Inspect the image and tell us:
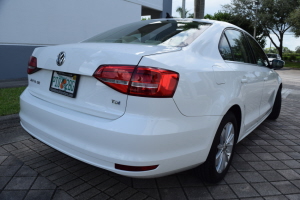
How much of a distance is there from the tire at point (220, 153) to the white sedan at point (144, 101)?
0.03ft

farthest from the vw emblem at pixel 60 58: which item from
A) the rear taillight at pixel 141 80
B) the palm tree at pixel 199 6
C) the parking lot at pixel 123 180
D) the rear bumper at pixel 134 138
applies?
the palm tree at pixel 199 6

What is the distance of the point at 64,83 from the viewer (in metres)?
2.30

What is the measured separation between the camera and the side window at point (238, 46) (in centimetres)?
306

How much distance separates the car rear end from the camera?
75.0 inches

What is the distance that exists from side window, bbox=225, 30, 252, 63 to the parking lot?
1.21m

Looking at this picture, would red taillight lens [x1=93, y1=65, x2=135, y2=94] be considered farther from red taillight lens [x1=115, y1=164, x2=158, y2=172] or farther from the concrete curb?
the concrete curb

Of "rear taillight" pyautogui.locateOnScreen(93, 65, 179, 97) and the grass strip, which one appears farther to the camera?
the grass strip

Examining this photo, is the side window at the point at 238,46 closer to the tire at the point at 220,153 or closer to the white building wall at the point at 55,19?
the tire at the point at 220,153

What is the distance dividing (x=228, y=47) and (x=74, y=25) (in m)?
8.28

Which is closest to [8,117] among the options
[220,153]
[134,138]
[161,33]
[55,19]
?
[161,33]

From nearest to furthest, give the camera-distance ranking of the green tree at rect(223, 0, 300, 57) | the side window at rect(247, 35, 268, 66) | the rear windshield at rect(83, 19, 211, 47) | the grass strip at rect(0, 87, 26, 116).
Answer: the rear windshield at rect(83, 19, 211, 47) < the side window at rect(247, 35, 268, 66) < the grass strip at rect(0, 87, 26, 116) < the green tree at rect(223, 0, 300, 57)

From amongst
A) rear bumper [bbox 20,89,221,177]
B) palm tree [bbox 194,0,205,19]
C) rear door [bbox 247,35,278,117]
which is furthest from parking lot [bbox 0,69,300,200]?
palm tree [bbox 194,0,205,19]

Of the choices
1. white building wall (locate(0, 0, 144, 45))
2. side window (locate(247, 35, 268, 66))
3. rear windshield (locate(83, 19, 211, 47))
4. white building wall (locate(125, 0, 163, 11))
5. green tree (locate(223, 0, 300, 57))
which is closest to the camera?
rear windshield (locate(83, 19, 211, 47))

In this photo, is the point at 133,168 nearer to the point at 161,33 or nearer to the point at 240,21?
the point at 161,33
